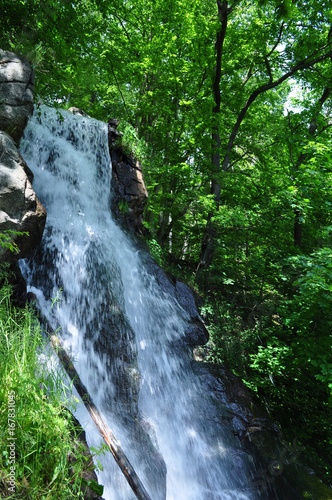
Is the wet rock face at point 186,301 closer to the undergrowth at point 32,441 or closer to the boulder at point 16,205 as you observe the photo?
the boulder at point 16,205

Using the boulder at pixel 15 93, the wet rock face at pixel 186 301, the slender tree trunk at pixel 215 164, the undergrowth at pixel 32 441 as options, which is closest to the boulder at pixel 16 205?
the boulder at pixel 15 93

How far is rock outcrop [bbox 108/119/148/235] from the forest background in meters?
0.37

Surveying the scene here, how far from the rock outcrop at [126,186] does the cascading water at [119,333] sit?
0.46m

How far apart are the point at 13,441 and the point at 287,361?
664cm

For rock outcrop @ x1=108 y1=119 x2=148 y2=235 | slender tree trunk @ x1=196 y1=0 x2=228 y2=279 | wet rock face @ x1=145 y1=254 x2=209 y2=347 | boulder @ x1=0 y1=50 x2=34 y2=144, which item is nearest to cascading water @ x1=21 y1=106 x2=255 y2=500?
wet rock face @ x1=145 y1=254 x2=209 y2=347

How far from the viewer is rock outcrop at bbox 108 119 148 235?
8.89 meters

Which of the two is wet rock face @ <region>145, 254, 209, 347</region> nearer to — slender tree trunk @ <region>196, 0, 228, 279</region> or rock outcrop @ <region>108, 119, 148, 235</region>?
rock outcrop @ <region>108, 119, 148, 235</region>

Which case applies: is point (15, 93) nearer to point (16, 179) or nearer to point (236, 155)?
point (16, 179)

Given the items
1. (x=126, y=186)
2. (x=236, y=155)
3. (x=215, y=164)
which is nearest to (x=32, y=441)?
(x=126, y=186)

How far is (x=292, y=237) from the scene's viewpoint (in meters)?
10.6

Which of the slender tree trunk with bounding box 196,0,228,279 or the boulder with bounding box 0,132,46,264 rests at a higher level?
the slender tree trunk with bounding box 196,0,228,279

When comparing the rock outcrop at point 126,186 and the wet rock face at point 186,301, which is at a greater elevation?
the rock outcrop at point 126,186

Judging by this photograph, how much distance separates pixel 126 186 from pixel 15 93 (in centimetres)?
410

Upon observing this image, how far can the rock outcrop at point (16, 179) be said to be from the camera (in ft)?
14.0
